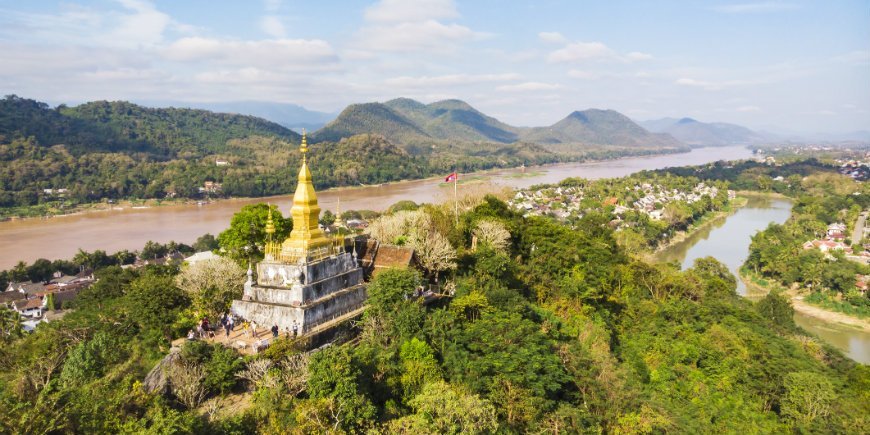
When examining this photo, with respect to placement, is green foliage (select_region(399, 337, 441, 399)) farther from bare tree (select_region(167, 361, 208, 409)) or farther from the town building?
bare tree (select_region(167, 361, 208, 409))

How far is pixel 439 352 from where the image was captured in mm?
14336

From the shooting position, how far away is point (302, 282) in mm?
14656

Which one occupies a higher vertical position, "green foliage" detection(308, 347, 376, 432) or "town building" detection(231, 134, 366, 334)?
"town building" detection(231, 134, 366, 334)

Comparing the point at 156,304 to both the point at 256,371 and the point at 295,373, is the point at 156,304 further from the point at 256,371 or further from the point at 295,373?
the point at 295,373

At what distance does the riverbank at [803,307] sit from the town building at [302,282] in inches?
1325

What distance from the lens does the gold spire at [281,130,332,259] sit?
15.1 metres

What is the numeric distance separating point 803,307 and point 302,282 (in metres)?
37.2

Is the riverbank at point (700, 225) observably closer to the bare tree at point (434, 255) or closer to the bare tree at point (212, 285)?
the bare tree at point (434, 255)

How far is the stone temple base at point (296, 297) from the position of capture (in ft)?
46.9

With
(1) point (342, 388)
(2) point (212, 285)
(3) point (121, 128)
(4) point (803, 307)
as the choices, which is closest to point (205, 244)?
(2) point (212, 285)

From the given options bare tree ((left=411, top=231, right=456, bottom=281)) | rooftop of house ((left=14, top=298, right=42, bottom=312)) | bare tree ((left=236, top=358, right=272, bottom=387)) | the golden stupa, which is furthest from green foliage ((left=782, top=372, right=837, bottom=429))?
rooftop of house ((left=14, top=298, right=42, bottom=312))

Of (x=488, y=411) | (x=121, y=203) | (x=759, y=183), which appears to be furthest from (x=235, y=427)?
(x=759, y=183)

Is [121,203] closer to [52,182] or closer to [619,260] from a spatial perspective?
[52,182]

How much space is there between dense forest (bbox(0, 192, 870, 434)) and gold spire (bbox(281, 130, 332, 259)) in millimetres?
2255
